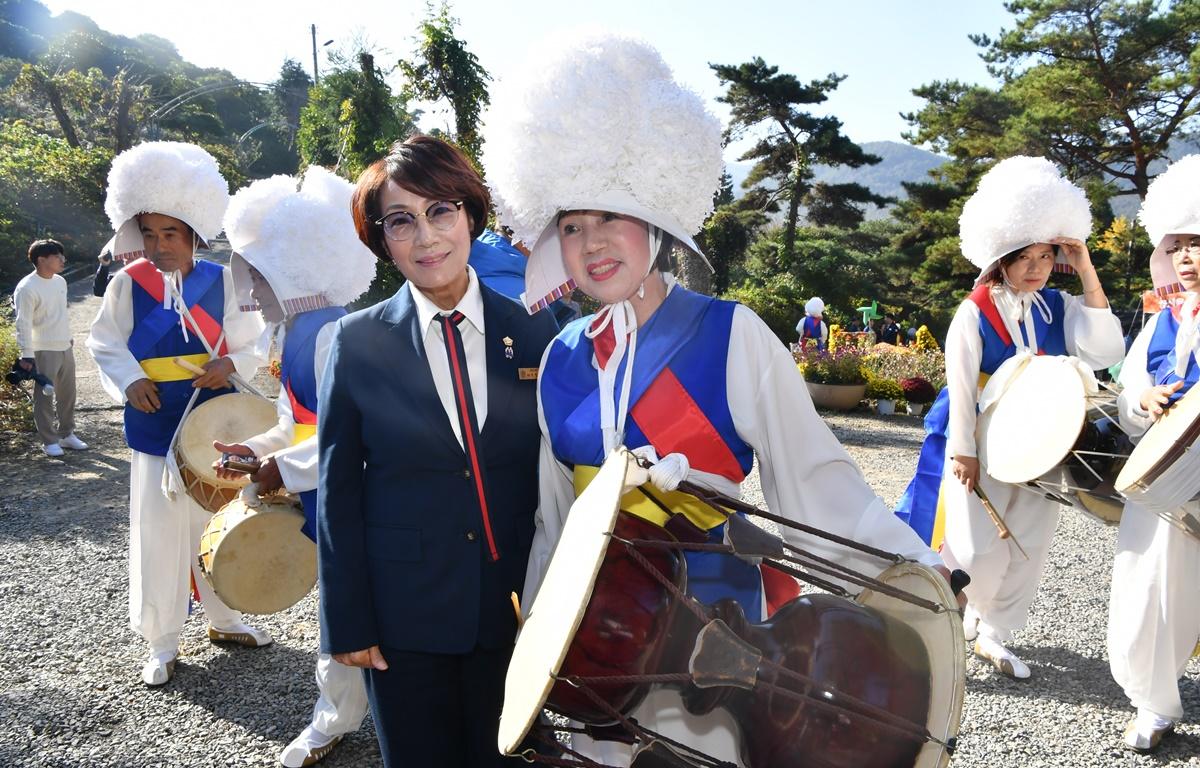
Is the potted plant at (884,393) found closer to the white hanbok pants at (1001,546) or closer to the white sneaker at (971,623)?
the white sneaker at (971,623)

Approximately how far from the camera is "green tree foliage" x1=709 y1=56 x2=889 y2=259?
31.4 m

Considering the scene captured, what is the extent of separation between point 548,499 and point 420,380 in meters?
0.44

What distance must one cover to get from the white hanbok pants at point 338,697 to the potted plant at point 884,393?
10330 millimetres

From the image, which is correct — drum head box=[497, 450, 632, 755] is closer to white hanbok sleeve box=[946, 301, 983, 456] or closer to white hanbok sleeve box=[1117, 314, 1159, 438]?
white hanbok sleeve box=[1117, 314, 1159, 438]

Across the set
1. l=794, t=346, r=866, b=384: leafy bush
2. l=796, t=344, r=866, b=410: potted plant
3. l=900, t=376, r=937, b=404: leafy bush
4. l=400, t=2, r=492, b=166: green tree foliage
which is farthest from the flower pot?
l=400, t=2, r=492, b=166: green tree foliage

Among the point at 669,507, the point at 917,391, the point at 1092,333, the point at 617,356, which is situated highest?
the point at 1092,333

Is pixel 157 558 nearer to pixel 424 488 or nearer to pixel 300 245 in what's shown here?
pixel 300 245

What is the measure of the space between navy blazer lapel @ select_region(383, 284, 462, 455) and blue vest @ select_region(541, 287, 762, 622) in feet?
0.88

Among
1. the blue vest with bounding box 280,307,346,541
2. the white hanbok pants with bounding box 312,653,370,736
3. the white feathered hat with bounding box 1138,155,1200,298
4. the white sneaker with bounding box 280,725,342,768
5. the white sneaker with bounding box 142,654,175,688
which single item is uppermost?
the white feathered hat with bounding box 1138,155,1200,298

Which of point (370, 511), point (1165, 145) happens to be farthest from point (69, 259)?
point (1165, 145)

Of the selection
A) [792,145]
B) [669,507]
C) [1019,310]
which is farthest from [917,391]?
[792,145]

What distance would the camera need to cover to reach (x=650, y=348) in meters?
1.95

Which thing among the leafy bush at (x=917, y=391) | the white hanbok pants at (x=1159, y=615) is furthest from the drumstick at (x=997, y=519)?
the leafy bush at (x=917, y=391)

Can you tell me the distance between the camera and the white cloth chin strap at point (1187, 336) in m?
3.26
